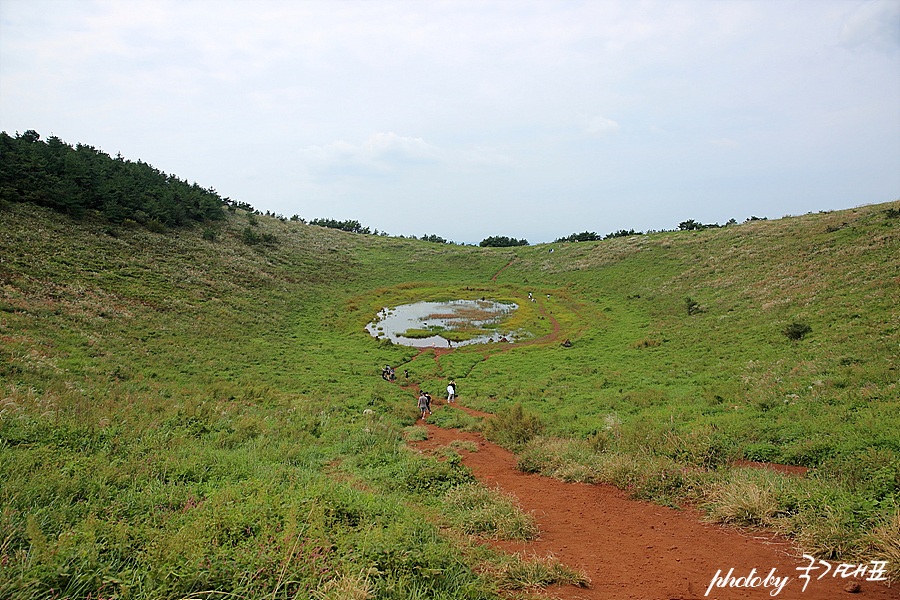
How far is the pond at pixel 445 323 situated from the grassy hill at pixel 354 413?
3.16 m

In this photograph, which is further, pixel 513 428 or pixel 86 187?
pixel 86 187

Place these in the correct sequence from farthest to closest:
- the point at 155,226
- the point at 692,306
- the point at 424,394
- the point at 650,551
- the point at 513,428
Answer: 1. the point at 155,226
2. the point at 692,306
3. the point at 424,394
4. the point at 513,428
5. the point at 650,551

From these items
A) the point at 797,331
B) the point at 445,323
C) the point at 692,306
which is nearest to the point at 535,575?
the point at 797,331

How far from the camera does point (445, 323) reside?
151 ft

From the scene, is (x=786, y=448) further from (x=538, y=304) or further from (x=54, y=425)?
(x=538, y=304)

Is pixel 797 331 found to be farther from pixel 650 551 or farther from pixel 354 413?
pixel 354 413

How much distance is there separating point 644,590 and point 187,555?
5745mm

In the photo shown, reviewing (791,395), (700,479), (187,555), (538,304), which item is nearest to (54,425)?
(187,555)

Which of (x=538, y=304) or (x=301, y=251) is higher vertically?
(x=301, y=251)

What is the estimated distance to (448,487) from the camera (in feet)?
30.8

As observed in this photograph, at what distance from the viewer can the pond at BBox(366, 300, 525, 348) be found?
3997 centimetres

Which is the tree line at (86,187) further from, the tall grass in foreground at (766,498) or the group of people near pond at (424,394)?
the tall grass in foreground at (766,498)

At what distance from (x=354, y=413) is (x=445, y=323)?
27933 millimetres

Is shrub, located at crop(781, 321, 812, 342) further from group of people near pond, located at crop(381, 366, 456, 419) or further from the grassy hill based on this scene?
group of people near pond, located at crop(381, 366, 456, 419)
